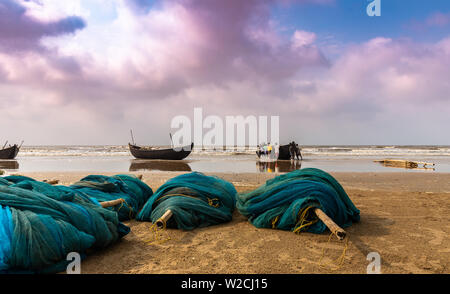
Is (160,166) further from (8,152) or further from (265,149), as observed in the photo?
(8,152)

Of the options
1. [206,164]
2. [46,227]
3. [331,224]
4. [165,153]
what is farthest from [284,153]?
[46,227]

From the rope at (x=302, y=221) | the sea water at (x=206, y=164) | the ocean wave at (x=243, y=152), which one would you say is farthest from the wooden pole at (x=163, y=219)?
the ocean wave at (x=243, y=152)

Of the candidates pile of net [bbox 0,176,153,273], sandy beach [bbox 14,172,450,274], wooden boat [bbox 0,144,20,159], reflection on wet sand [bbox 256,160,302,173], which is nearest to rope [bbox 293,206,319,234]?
sandy beach [bbox 14,172,450,274]

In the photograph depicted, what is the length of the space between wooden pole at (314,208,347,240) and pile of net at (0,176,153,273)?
2.84 metres

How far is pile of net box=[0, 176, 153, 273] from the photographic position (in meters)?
2.69

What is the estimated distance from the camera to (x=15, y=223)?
9.17 feet

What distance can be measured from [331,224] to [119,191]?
419 centimetres

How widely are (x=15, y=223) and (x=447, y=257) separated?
4911 mm

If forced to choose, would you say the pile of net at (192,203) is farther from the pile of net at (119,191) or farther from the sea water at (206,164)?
the sea water at (206,164)

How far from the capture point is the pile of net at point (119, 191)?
5.25 m

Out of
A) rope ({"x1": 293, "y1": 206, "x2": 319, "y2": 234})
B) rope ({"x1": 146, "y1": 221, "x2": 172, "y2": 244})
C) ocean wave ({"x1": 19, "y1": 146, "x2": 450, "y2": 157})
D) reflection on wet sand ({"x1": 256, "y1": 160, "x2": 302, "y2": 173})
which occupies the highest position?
rope ({"x1": 293, "y1": 206, "x2": 319, "y2": 234})

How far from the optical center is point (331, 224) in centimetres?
367

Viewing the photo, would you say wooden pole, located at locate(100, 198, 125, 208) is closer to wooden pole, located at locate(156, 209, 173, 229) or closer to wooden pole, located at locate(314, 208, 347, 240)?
wooden pole, located at locate(156, 209, 173, 229)

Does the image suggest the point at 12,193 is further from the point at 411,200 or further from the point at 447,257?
the point at 411,200
